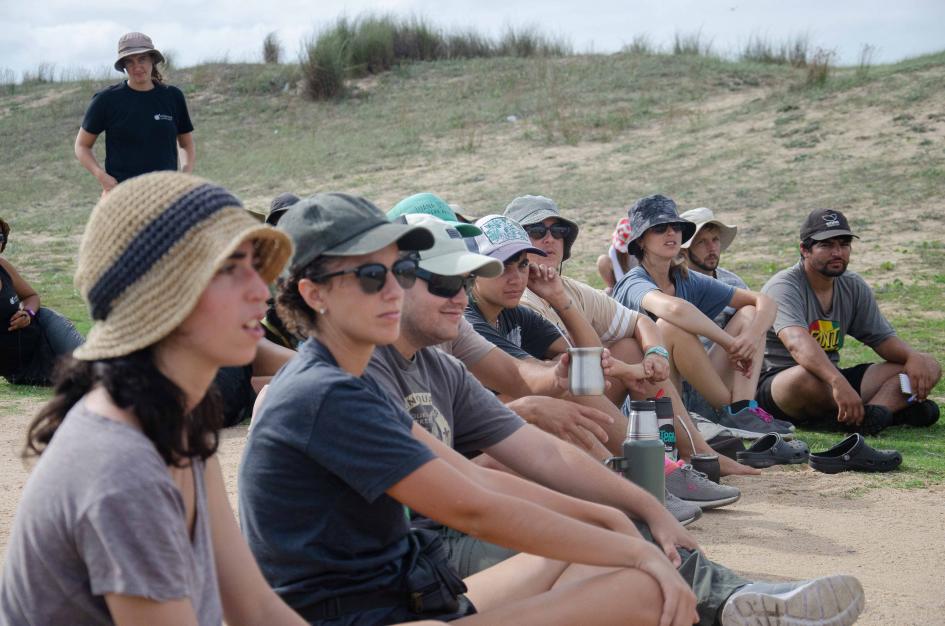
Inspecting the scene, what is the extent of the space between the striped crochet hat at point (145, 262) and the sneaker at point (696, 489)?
136 inches

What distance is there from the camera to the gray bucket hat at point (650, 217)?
6.95 meters

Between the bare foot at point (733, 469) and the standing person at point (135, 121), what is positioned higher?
the standing person at point (135, 121)

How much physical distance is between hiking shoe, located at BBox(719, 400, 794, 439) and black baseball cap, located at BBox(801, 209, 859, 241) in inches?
48.0

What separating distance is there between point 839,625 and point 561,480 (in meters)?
0.91

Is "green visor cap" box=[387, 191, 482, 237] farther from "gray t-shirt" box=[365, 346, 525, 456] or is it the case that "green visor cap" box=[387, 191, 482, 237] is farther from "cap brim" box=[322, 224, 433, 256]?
"cap brim" box=[322, 224, 433, 256]

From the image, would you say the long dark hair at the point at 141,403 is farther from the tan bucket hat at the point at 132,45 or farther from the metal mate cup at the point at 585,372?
the tan bucket hat at the point at 132,45

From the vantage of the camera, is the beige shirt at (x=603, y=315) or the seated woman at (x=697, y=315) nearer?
the beige shirt at (x=603, y=315)

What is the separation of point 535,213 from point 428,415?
3233 mm

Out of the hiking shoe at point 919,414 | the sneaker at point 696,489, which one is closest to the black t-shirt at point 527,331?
the sneaker at point 696,489

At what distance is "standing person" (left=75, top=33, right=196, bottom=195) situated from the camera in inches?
329

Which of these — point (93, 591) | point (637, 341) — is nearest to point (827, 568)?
point (637, 341)

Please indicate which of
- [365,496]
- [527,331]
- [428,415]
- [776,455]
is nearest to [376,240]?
[365,496]

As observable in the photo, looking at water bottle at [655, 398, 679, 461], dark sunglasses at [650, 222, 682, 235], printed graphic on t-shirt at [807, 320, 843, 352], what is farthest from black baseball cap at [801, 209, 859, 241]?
water bottle at [655, 398, 679, 461]

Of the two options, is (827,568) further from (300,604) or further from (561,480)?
(300,604)
